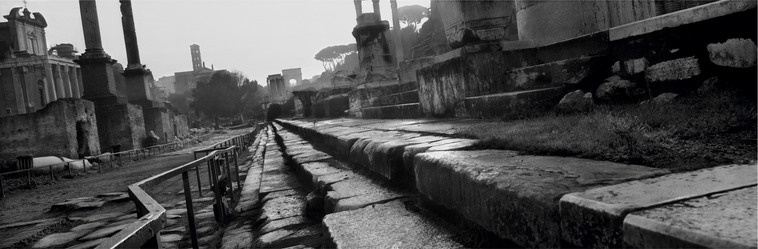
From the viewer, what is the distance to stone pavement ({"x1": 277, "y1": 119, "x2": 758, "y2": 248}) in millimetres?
779

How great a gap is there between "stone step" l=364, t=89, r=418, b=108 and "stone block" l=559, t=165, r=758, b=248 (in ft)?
20.5

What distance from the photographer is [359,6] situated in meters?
21.6

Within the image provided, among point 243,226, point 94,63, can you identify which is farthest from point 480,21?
point 94,63

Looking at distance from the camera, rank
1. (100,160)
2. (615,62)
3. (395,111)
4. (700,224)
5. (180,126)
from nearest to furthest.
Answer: (700,224) → (615,62) → (395,111) → (100,160) → (180,126)

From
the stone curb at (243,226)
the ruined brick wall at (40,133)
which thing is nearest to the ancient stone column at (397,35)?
the ruined brick wall at (40,133)

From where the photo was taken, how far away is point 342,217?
6.91ft

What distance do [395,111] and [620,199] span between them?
5757 millimetres

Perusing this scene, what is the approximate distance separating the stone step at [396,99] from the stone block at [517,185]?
18.5 ft

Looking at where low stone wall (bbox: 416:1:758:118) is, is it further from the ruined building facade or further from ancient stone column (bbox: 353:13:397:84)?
ancient stone column (bbox: 353:13:397:84)

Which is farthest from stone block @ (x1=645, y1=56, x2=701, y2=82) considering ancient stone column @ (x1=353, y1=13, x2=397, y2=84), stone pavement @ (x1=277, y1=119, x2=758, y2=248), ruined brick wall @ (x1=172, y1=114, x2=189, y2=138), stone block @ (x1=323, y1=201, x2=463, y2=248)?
ruined brick wall @ (x1=172, y1=114, x2=189, y2=138)

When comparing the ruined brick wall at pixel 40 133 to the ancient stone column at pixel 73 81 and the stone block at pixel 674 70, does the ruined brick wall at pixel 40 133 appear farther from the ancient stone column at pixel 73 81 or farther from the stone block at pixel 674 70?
the ancient stone column at pixel 73 81

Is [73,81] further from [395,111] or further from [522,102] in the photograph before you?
[522,102]

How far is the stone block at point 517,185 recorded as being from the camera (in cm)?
113

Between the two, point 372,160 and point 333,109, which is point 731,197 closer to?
point 372,160
